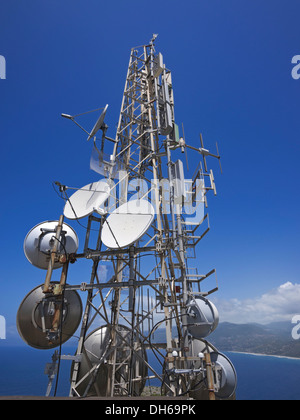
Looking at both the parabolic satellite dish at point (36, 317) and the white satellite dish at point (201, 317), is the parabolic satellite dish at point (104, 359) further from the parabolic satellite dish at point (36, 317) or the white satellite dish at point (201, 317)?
the white satellite dish at point (201, 317)

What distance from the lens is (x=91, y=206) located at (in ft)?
40.1

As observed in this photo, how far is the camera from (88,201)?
41.4 feet

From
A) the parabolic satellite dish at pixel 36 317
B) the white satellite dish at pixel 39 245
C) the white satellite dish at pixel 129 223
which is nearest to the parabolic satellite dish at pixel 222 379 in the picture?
the white satellite dish at pixel 129 223

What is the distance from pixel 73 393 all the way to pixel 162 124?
43.2 ft

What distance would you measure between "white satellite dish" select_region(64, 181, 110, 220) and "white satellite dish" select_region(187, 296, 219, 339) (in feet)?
21.1

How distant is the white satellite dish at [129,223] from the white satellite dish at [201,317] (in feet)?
14.1

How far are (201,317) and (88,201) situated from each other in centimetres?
777

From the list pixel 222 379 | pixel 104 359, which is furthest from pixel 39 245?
pixel 222 379

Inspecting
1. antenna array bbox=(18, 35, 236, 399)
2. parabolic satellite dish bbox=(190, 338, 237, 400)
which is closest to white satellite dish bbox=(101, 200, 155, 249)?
antenna array bbox=(18, 35, 236, 399)

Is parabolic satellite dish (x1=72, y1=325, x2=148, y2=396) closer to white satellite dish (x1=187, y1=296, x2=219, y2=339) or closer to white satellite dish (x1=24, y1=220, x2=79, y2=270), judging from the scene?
white satellite dish (x1=187, y1=296, x2=219, y2=339)

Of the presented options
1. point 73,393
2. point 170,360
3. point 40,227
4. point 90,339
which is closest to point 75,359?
point 73,393

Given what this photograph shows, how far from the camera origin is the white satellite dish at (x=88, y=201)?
12.2 meters

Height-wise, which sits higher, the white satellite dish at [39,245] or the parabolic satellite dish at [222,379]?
the white satellite dish at [39,245]

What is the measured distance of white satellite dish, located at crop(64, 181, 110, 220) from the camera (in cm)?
1218
